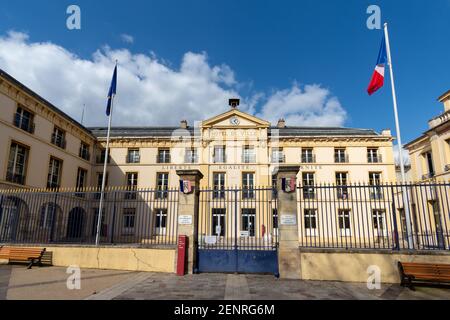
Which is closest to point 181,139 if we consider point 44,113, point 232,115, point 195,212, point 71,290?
point 232,115

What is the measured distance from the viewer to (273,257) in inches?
349

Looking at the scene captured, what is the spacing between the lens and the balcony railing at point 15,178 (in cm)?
1746

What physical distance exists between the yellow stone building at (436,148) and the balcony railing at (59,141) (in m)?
28.0

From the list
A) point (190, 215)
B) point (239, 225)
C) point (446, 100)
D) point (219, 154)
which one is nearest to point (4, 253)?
point (190, 215)

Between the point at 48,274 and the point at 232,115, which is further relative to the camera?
the point at 232,115

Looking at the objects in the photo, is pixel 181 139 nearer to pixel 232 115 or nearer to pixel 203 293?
pixel 232 115

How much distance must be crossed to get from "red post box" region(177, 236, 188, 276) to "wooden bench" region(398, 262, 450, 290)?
642 cm

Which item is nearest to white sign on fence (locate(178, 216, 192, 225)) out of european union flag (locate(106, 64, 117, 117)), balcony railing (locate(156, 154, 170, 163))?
european union flag (locate(106, 64, 117, 117))

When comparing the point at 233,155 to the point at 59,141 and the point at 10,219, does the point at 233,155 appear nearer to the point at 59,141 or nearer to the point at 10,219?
the point at 59,141

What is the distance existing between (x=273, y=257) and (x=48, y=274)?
7080 millimetres

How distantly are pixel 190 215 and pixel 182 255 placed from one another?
130 centimetres

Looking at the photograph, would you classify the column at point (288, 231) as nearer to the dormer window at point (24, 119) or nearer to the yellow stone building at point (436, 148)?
the yellow stone building at point (436, 148)

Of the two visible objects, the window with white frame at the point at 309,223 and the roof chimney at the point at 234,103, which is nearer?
the window with white frame at the point at 309,223

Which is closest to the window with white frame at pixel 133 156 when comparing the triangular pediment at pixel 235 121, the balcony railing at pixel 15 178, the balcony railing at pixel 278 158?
the triangular pediment at pixel 235 121
